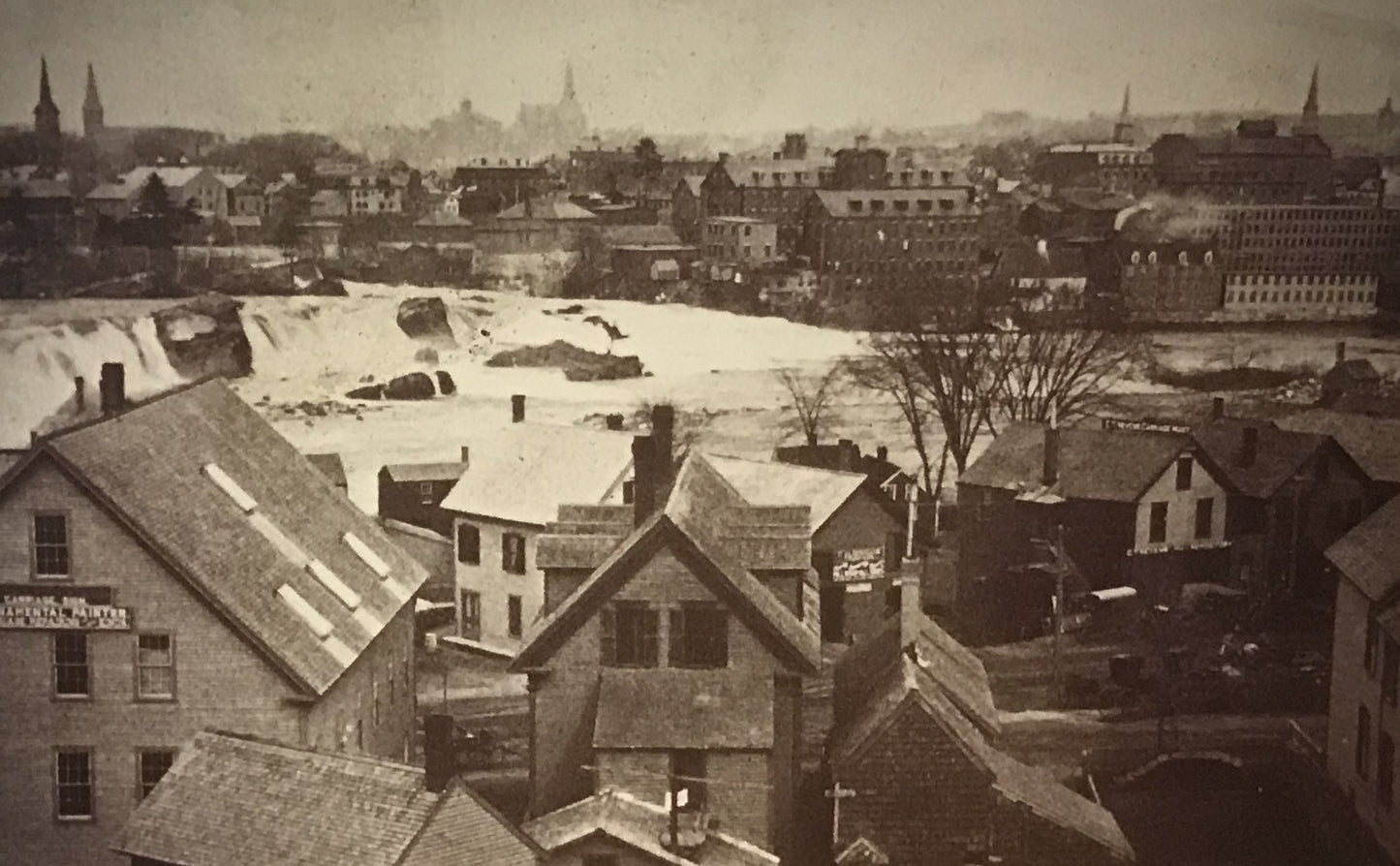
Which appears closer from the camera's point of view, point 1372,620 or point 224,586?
point 224,586

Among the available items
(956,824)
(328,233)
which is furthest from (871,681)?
(328,233)

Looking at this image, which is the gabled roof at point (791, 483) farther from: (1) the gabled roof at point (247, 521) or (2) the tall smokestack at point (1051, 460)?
(1) the gabled roof at point (247, 521)

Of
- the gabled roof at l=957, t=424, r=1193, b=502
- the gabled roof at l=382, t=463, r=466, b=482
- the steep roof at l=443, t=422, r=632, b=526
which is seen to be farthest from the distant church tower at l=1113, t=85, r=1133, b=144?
the gabled roof at l=382, t=463, r=466, b=482

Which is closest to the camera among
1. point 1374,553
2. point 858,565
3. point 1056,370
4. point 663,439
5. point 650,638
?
point 650,638

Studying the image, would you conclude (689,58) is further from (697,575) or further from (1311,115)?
(1311,115)

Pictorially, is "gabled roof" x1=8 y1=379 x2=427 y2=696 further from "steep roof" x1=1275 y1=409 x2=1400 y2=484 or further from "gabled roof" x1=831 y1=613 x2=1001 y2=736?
"steep roof" x1=1275 y1=409 x2=1400 y2=484

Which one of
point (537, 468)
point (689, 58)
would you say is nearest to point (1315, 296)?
point (689, 58)

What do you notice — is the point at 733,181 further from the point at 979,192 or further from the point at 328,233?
the point at 328,233
